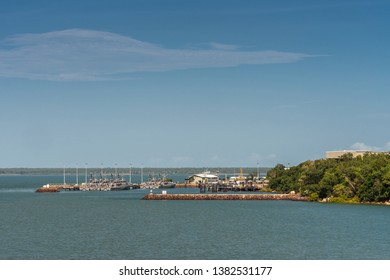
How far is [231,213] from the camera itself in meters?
137

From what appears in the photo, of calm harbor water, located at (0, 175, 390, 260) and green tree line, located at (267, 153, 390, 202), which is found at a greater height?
green tree line, located at (267, 153, 390, 202)

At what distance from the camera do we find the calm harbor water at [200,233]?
253 feet

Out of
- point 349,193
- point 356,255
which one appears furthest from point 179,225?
point 349,193

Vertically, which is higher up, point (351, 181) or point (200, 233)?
point (351, 181)

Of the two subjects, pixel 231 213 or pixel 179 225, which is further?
pixel 231 213

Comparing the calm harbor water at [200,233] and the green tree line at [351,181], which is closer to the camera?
the calm harbor water at [200,233]

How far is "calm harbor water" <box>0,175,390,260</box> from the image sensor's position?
3031 inches

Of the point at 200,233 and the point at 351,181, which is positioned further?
the point at 351,181

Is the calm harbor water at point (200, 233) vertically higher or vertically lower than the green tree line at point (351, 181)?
lower

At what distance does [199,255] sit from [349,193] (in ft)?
278

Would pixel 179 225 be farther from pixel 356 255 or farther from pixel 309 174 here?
pixel 309 174

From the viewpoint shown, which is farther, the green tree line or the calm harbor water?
the green tree line

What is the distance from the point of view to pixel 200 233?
97312mm
